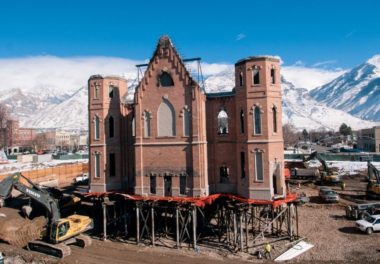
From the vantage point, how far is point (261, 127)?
3219cm

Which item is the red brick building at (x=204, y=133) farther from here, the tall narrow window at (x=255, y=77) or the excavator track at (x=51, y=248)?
the excavator track at (x=51, y=248)

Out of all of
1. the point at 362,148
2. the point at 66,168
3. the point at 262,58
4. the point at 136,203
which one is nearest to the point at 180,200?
the point at 136,203

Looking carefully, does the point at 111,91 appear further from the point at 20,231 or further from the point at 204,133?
the point at 20,231

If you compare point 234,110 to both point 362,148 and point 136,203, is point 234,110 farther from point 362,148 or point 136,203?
point 362,148

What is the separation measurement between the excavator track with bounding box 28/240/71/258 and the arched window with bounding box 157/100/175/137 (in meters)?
12.8

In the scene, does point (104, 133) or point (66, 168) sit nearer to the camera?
point (104, 133)

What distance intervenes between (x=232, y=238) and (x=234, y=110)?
11797 millimetres

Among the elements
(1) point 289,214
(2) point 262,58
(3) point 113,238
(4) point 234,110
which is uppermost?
(2) point 262,58

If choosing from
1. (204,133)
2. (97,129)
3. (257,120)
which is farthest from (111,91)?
(257,120)

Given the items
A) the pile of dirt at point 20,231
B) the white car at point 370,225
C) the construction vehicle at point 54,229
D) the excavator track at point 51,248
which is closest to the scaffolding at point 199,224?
the construction vehicle at point 54,229

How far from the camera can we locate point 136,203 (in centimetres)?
3381

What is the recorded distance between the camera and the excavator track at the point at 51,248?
29922mm

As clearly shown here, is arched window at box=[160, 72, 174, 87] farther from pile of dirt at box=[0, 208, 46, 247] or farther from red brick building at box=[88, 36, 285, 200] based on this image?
pile of dirt at box=[0, 208, 46, 247]

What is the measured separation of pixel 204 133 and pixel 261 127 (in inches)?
213
